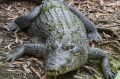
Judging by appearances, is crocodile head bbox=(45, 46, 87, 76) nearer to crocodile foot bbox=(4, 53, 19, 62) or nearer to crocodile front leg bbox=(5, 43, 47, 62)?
crocodile front leg bbox=(5, 43, 47, 62)

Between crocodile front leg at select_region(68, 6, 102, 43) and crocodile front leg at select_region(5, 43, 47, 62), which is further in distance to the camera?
crocodile front leg at select_region(68, 6, 102, 43)

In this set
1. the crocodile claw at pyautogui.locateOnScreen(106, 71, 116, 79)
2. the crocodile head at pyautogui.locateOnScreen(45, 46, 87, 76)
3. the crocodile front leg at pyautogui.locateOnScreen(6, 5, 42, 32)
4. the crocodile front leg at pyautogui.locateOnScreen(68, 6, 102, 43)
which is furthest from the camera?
the crocodile front leg at pyautogui.locateOnScreen(6, 5, 42, 32)

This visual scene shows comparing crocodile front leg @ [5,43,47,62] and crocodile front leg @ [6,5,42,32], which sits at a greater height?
crocodile front leg @ [6,5,42,32]

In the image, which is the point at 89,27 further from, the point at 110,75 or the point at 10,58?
the point at 10,58

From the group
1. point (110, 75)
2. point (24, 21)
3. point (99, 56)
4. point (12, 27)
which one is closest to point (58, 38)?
point (99, 56)

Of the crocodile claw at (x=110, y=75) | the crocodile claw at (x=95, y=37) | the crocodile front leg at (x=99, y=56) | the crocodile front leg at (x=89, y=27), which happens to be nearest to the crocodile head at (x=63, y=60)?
the crocodile front leg at (x=99, y=56)

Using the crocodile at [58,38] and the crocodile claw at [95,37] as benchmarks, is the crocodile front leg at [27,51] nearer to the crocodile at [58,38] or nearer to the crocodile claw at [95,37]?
the crocodile at [58,38]

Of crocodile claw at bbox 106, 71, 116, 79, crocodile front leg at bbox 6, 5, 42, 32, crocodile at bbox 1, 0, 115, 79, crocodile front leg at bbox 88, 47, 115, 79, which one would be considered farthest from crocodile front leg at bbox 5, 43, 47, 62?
crocodile claw at bbox 106, 71, 116, 79
